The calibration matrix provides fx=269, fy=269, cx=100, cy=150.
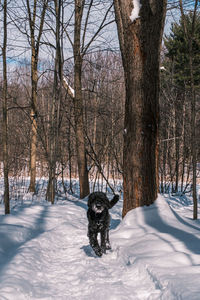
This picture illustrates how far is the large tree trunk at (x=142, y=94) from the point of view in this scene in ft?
17.7

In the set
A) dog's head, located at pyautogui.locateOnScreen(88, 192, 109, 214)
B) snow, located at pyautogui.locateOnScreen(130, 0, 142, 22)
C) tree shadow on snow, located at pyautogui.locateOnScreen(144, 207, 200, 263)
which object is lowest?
tree shadow on snow, located at pyautogui.locateOnScreen(144, 207, 200, 263)

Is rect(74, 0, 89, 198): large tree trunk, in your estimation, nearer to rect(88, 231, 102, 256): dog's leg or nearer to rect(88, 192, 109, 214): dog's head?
rect(88, 192, 109, 214): dog's head

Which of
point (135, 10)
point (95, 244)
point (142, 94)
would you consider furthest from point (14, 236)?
point (135, 10)

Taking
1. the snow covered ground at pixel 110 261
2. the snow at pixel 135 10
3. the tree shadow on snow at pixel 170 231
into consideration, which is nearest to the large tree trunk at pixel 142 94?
the snow at pixel 135 10

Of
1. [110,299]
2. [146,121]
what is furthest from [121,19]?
[110,299]

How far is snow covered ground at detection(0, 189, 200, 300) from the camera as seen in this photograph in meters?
2.75

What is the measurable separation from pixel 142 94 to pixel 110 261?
128 inches

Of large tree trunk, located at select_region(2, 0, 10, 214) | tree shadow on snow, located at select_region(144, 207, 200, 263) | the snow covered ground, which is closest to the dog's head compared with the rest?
the snow covered ground

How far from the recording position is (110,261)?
13.2ft

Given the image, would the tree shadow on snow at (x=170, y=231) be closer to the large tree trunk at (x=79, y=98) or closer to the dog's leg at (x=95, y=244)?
the dog's leg at (x=95, y=244)

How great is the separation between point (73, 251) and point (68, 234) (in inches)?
45.6

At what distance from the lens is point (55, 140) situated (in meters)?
9.52

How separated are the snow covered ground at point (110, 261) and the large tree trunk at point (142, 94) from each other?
0.55 metres

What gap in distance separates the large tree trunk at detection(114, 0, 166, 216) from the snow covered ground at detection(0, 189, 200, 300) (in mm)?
554
